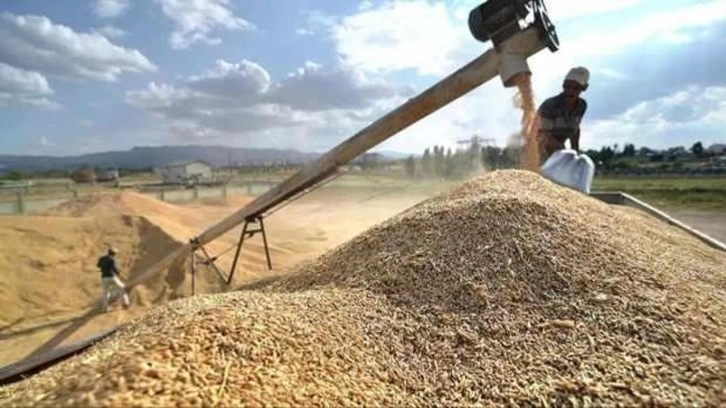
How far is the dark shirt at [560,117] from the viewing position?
17.6 ft

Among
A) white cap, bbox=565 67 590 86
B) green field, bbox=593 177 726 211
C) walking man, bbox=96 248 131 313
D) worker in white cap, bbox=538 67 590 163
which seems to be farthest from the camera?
green field, bbox=593 177 726 211

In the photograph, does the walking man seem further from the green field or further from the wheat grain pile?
the green field

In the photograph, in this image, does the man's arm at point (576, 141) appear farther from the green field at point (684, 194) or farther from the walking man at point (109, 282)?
the green field at point (684, 194)

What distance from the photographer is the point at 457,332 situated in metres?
2.26

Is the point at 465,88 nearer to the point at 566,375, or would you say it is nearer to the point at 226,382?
the point at 566,375

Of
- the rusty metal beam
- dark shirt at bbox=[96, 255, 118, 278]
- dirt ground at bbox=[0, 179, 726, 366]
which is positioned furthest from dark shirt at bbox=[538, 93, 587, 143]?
dark shirt at bbox=[96, 255, 118, 278]

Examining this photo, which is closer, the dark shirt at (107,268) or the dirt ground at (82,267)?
the dirt ground at (82,267)

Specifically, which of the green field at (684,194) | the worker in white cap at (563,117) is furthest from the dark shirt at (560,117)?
the green field at (684,194)

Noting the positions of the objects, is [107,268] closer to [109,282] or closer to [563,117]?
[109,282]

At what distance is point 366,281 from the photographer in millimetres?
2793

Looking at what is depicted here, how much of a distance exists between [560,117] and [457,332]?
386 centimetres

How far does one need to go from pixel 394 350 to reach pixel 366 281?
688mm

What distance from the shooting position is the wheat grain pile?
168cm

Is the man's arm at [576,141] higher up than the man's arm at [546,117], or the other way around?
the man's arm at [546,117]
